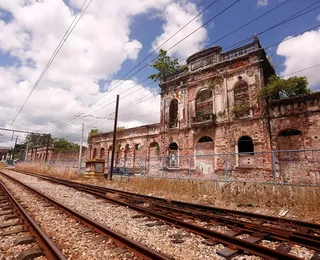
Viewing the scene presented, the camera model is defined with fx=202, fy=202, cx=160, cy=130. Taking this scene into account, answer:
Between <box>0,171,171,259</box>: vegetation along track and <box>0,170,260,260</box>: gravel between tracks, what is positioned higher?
<box>0,171,171,259</box>: vegetation along track

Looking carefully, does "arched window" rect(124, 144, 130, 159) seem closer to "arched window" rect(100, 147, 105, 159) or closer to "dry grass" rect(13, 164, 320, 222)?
"arched window" rect(100, 147, 105, 159)

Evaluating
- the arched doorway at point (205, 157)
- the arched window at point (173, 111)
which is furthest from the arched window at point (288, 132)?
the arched window at point (173, 111)

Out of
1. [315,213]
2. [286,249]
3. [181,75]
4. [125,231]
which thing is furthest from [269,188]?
[181,75]

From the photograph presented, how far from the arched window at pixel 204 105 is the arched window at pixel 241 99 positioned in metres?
2.57

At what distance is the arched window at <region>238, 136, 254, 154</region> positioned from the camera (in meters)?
16.5

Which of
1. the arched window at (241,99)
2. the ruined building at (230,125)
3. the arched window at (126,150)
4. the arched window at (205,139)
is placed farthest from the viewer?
the arched window at (126,150)

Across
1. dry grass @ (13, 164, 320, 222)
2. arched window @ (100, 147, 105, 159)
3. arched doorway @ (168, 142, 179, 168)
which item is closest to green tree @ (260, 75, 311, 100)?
dry grass @ (13, 164, 320, 222)

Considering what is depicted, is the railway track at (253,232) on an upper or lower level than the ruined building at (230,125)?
lower

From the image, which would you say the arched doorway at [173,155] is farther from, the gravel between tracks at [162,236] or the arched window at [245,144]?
the gravel between tracks at [162,236]

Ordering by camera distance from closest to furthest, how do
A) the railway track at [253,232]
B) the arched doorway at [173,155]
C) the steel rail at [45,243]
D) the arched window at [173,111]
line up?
the steel rail at [45,243] < the railway track at [253,232] < the arched doorway at [173,155] < the arched window at [173,111]

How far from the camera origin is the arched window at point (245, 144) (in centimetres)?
1655

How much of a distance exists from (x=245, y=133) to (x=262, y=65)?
5.79 m

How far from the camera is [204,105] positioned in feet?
66.1

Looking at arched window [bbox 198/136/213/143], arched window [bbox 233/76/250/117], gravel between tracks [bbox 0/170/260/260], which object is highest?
arched window [bbox 233/76/250/117]
